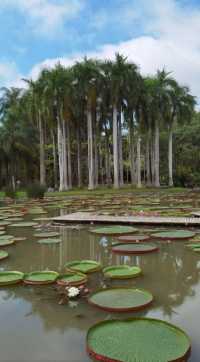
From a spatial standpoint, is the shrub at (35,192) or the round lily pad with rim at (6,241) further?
the shrub at (35,192)

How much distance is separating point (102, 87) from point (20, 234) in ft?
73.5

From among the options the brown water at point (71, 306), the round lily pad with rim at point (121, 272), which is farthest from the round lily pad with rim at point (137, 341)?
the round lily pad with rim at point (121, 272)

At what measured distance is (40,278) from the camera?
13.9 ft

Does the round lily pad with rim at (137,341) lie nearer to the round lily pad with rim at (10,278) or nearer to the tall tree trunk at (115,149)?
the round lily pad with rim at (10,278)

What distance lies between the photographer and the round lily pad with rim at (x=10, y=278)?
4184 millimetres

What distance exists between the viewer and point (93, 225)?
9070 millimetres

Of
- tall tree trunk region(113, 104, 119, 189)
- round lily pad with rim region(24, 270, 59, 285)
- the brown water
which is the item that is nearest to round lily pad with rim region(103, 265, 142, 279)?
the brown water

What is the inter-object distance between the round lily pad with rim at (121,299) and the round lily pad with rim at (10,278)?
3.75ft

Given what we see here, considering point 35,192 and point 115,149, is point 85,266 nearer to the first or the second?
point 35,192

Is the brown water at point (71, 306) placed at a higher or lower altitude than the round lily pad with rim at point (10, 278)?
lower

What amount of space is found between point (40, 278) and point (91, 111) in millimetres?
26139

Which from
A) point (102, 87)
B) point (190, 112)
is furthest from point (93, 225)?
point (190, 112)

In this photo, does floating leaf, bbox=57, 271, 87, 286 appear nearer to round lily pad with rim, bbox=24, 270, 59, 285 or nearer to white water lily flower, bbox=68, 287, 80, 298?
round lily pad with rim, bbox=24, 270, 59, 285

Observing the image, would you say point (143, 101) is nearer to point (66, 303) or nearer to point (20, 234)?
point (20, 234)
